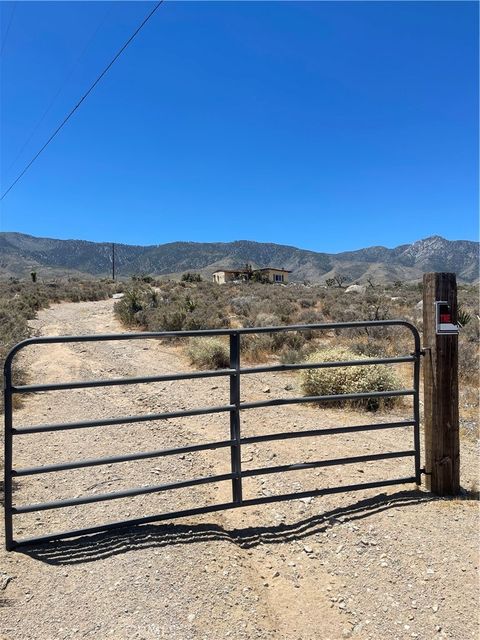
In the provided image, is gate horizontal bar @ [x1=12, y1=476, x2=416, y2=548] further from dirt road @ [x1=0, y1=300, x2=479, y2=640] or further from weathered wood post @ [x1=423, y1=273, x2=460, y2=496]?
weathered wood post @ [x1=423, y1=273, x2=460, y2=496]

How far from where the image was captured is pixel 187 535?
12.3 ft

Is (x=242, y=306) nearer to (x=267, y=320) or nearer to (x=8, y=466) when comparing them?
(x=267, y=320)

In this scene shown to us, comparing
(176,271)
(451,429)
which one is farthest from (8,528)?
(176,271)

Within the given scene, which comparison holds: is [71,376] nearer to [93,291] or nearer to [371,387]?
[371,387]

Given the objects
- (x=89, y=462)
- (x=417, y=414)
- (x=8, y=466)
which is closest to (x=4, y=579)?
(x=8, y=466)

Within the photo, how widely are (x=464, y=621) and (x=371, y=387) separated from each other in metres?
5.12

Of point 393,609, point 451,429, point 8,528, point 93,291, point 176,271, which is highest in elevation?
point 176,271

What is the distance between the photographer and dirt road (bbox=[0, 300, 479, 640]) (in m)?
2.82

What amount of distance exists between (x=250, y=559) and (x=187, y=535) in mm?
548

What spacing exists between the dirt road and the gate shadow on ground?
1 cm

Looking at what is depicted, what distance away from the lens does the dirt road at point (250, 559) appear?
111 inches

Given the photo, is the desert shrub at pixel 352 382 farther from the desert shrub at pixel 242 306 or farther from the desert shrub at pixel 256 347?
the desert shrub at pixel 242 306

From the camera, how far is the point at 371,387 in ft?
25.7

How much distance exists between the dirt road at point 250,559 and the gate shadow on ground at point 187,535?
0.01 m
